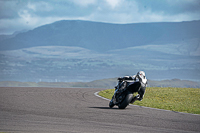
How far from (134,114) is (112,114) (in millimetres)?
775

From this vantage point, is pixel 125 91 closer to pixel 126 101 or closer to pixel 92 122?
pixel 126 101

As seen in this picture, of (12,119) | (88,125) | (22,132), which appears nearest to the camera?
(22,132)

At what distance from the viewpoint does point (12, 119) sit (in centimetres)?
1092

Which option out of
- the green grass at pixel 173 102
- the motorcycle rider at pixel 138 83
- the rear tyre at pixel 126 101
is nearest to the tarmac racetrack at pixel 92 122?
the rear tyre at pixel 126 101

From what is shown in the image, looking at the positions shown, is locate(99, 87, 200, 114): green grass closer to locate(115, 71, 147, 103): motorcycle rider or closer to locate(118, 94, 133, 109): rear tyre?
locate(115, 71, 147, 103): motorcycle rider

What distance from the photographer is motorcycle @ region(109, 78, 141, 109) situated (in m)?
14.2

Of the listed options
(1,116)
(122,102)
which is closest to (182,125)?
(122,102)

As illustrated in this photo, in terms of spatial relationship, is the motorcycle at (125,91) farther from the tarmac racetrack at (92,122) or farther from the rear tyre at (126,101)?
the tarmac racetrack at (92,122)

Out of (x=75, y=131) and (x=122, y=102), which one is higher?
(x=122, y=102)

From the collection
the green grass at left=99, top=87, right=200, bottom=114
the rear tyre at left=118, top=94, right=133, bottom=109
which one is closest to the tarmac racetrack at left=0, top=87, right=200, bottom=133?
the rear tyre at left=118, top=94, right=133, bottom=109

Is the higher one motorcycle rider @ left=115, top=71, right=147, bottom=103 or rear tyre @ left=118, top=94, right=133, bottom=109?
motorcycle rider @ left=115, top=71, right=147, bottom=103

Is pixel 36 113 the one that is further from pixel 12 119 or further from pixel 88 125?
pixel 88 125

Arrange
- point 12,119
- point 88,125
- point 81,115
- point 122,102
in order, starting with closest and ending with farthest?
point 88,125
point 12,119
point 81,115
point 122,102

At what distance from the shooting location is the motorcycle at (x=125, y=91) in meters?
14.2
